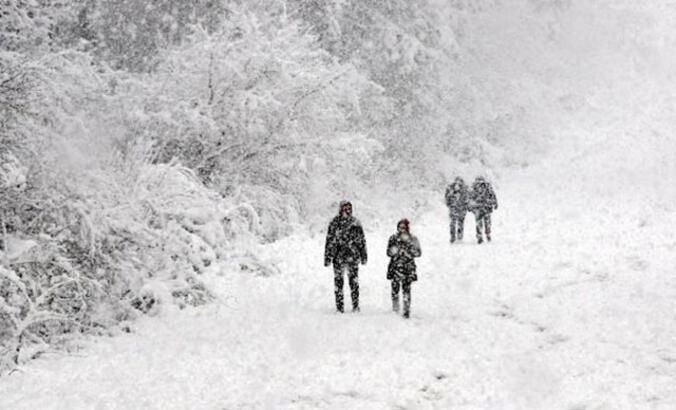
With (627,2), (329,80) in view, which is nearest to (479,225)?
(329,80)

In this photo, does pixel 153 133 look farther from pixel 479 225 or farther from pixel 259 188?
pixel 479 225

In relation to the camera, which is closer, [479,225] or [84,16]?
[479,225]

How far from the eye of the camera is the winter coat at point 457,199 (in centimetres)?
1825

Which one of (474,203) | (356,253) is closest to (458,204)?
(474,203)

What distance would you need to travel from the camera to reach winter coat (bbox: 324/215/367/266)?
37.7ft

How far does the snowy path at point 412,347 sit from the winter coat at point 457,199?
269cm

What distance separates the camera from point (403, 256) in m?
11.4

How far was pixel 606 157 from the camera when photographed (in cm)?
3519

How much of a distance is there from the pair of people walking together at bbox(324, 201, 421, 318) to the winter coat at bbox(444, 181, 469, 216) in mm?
6913

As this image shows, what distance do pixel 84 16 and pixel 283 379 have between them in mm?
15659

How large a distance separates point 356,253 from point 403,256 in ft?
2.30

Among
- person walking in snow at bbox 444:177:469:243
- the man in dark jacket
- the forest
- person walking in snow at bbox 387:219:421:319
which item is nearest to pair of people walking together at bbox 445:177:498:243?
person walking in snow at bbox 444:177:469:243

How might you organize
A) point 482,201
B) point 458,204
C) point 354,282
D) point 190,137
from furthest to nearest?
point 458,204 < point 482,201 < point 190,137 < point 354,282

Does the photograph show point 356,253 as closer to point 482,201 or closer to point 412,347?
point 412,347
